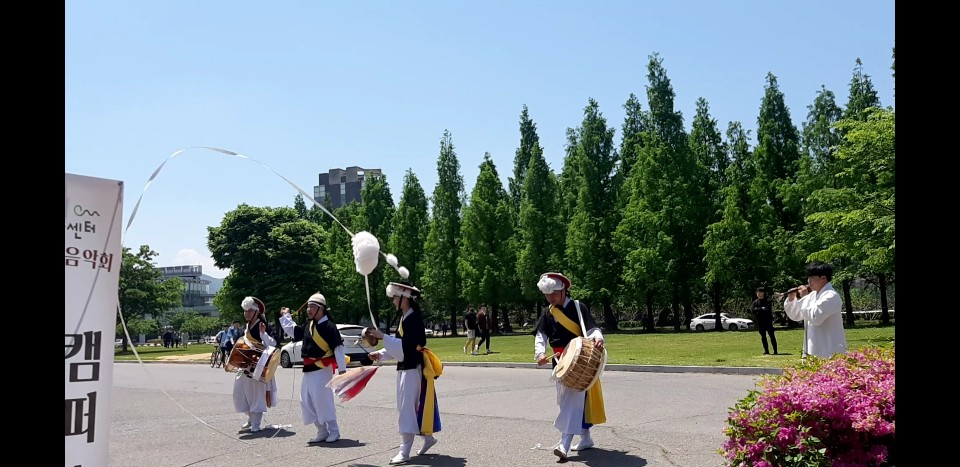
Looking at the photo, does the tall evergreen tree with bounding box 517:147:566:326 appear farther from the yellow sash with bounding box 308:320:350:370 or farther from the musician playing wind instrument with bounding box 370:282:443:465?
the musician playing wind instrument with bounding box 370:282:443:465

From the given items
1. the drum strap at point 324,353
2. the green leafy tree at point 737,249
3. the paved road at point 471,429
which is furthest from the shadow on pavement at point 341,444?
the green leafy tree at point 737,249

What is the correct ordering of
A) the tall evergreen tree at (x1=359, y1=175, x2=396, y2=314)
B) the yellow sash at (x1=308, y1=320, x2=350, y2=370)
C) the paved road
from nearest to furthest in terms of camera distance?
the paved road
the yellow sash at (x1=308, y1=320, x2=350, y2=370)
the tall evergreen tree at (x1=359, y1=175, x2=396, y2=314)

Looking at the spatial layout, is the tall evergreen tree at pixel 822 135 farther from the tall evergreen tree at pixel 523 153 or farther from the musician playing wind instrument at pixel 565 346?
the musician playing wind instrument at pixel 565 346

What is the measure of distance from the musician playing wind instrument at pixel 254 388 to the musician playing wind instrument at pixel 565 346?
174 inches

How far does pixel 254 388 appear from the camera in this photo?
1123cm

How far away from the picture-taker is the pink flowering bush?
5105mm

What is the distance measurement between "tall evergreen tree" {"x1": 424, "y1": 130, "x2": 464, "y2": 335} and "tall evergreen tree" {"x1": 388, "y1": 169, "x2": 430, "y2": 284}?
2.09m

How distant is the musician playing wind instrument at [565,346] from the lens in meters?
8.09

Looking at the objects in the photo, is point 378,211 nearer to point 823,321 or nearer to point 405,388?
point 405,388

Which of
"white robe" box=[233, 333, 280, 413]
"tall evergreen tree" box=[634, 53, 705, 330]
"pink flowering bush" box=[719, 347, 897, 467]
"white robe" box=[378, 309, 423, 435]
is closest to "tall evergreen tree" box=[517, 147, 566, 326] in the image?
"tall evergreen tree" box=[634, 53, 705, 330]

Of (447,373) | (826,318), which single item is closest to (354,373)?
(826,318)

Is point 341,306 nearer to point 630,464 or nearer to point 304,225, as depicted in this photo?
point 304,225

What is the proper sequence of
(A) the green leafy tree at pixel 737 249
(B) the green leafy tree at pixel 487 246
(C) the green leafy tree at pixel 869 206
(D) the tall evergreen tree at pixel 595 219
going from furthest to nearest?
(B) the green leafy tree at pixel 487 246 → (D) the tall evergreen tree at pixel 595 219 → (A) the green leafy tree at pixel 737 249 → (C) the green leafy tree at pixel 869 206
